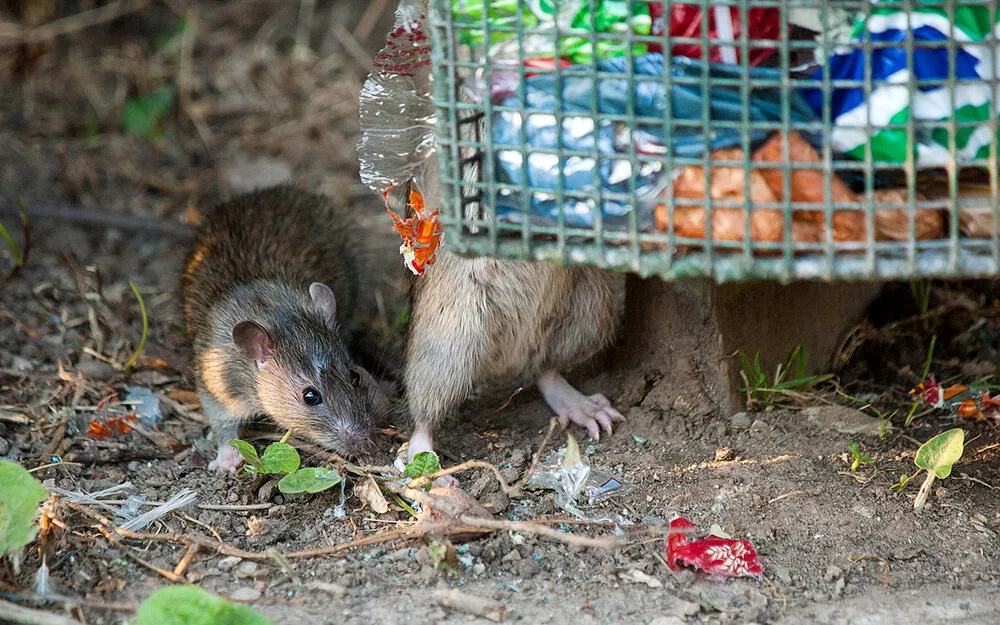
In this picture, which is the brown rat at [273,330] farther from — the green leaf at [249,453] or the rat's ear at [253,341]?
the green leaf at [249,453]

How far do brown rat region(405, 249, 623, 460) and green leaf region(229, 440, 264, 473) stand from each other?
2.12 feet

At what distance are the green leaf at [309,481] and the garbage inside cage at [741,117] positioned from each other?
1.30 metres

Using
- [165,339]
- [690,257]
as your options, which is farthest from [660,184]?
[165,339]

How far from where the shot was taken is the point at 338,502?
13.8ft

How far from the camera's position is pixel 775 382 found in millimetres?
4699

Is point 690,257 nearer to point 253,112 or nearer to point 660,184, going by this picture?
point 660,184

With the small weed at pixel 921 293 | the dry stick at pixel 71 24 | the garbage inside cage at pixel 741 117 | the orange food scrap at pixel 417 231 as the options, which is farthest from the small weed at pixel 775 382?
the dry stick at pixel 71 24

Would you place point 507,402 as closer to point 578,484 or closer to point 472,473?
→ point 472,473

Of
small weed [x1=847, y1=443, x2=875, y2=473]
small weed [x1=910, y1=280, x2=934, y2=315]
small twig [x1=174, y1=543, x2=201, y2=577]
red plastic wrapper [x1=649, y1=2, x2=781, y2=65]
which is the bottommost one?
small twig [x1=174, y1=543, x2=201, y2=577]

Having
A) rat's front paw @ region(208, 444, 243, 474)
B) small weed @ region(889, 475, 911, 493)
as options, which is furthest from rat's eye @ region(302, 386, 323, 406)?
small weed @ region(889, 475, 911, 493)

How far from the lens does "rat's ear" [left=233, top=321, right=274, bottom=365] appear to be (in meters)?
4.77

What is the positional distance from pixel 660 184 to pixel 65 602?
2.11 m

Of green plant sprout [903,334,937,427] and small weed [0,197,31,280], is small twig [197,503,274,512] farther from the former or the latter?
green plant sprout [903,334,937,427]

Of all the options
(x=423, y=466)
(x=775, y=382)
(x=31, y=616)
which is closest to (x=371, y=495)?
(x=423, y=466)
